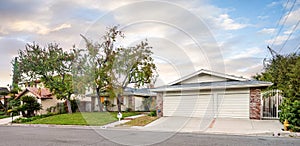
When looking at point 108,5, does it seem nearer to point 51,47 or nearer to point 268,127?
point 268,127

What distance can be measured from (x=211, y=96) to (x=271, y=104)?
3.72 m

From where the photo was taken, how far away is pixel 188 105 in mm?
17906

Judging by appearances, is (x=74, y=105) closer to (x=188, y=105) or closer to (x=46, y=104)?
(x=46, y=104)

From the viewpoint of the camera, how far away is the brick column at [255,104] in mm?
15453

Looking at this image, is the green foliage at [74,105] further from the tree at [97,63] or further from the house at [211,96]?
the house at [211,96]

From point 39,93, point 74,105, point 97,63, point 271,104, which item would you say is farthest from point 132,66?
point 271,104

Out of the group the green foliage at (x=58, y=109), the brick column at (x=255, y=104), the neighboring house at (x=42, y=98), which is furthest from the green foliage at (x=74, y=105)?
the brick column at (x=255, y=104)

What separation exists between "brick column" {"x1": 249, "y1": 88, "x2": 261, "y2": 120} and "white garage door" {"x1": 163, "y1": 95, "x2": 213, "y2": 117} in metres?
2.55

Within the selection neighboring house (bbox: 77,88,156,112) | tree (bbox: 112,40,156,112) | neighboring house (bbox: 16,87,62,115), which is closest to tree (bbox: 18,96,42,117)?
neighboring house (bbox: 16,87,62,115)

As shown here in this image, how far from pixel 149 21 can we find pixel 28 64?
1510 cm

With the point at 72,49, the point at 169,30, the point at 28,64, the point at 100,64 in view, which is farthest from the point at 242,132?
the point at 28,64

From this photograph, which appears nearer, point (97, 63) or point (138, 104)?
point (97, 63)

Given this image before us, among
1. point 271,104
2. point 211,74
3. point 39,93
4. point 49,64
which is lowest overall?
point 271,104

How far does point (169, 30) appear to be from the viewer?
11.4 metres
